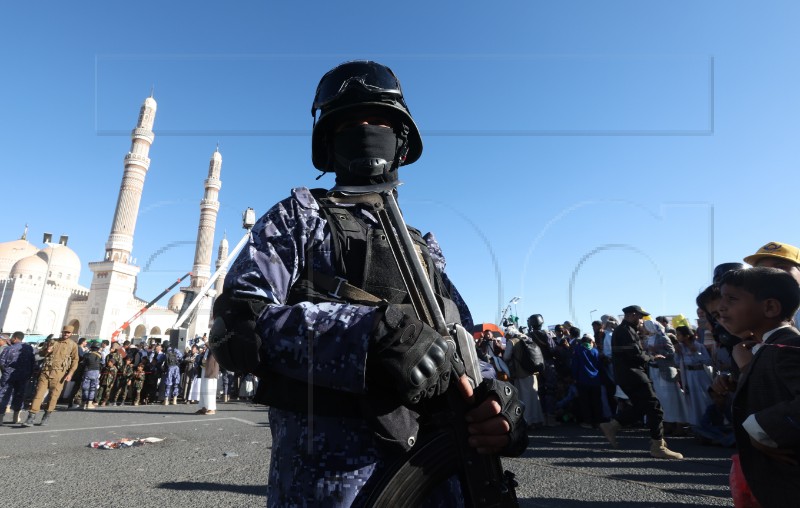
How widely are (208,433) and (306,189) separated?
7.27 meters

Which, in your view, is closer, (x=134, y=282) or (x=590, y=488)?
(x=590, y=488)

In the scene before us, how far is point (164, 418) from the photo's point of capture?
981 centimetres

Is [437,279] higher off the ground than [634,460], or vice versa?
[437,279]

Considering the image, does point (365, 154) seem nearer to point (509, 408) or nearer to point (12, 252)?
point (509, 408)

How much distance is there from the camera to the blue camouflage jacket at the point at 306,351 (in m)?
1.17

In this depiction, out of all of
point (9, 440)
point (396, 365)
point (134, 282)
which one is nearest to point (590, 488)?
point (396, 365)

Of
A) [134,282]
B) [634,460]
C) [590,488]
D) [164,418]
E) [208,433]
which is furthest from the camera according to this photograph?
[134,282]

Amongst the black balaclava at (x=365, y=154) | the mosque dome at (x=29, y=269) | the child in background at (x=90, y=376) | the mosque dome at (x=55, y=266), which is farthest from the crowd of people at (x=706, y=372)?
the mosque dome at (x=29, y=269)

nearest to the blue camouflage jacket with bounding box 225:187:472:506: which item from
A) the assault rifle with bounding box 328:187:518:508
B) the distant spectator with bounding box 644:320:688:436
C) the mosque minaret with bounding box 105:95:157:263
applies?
the assault rifle with bounding box 328:187:518:508

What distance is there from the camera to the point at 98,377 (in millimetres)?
12117

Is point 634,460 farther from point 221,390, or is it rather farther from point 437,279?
point 221,390

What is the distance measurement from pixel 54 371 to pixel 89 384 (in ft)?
9.56

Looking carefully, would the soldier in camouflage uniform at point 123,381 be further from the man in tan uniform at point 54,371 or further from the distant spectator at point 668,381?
the distant spectator at point 668,381

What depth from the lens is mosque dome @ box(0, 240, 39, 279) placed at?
5466 cm
